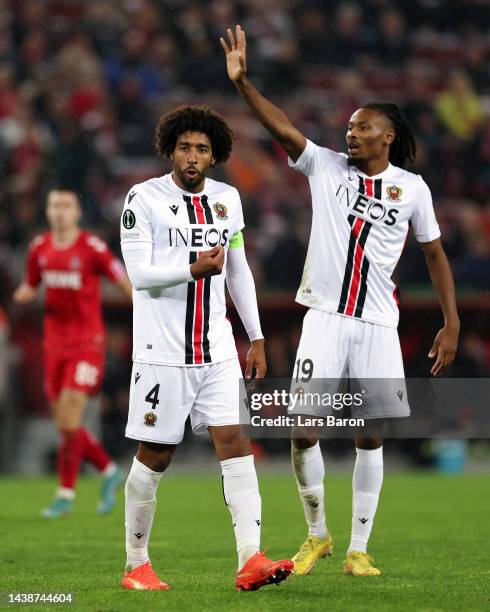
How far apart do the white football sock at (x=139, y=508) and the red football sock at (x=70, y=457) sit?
12.8 feet

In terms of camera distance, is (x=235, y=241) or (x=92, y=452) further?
(x=92, y=452)

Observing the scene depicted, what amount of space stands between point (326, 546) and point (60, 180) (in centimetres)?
980

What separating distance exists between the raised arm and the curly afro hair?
6.6 inches

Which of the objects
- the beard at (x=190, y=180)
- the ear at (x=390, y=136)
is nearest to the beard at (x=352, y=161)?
the ear at (x=390, y=136)

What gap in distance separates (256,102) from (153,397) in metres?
1.36

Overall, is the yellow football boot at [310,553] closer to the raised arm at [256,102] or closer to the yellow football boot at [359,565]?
the yellow football boot at [359,565]

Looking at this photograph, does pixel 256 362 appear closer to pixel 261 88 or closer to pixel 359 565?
pixel 359 565

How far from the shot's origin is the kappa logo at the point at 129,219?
5.27 metres

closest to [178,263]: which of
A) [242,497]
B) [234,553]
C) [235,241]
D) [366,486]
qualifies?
[235,241]

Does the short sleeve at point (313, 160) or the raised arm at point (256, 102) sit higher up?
the raised arm at point (256, 102)

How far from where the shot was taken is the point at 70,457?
31.0 feet

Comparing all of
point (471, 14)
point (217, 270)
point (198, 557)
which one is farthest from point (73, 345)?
point (471, 14)

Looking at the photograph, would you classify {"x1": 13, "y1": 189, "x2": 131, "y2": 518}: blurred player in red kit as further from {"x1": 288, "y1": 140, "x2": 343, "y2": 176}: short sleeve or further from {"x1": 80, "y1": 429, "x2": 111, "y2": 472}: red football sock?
{"x1": 288, "y1": 140, "x2": 343, "y2": 176}: short sleeve

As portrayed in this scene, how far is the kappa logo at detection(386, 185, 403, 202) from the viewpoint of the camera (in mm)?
6090
